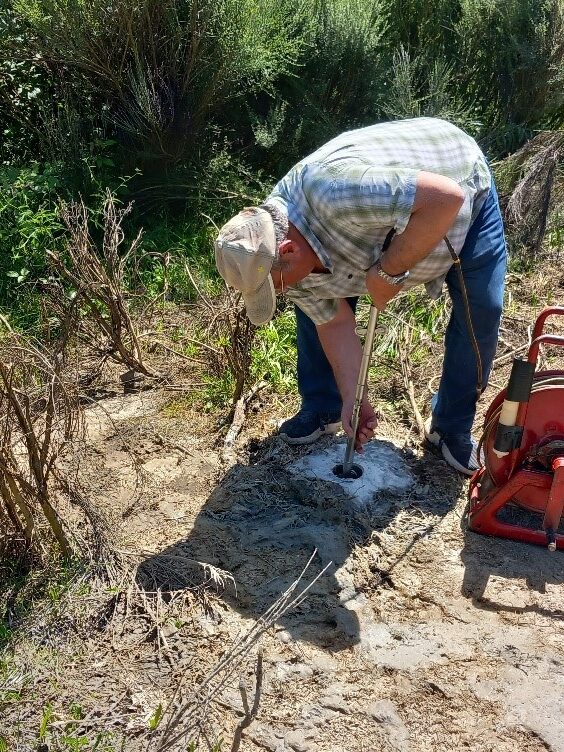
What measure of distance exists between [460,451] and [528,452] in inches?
23.0

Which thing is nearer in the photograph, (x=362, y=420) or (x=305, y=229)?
(x=305, y=229)

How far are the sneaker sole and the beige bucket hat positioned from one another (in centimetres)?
118

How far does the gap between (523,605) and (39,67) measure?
191 inches

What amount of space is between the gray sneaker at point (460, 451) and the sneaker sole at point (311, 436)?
50cm

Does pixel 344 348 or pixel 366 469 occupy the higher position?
pixel 344 348

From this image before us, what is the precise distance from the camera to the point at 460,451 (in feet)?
11.9

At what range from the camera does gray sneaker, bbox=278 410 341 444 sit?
12.5 ft

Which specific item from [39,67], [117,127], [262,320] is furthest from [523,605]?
[39,67]

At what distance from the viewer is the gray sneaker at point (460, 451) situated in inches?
142

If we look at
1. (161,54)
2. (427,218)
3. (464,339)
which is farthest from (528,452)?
(161,54)

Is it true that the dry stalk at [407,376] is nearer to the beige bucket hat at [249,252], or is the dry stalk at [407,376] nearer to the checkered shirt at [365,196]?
the checkered shirt at [365,196]

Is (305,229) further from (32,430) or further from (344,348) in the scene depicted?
(32,430)

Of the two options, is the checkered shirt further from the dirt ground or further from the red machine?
the dirt ground

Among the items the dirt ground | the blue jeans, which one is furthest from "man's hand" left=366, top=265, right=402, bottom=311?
the dirt ground
